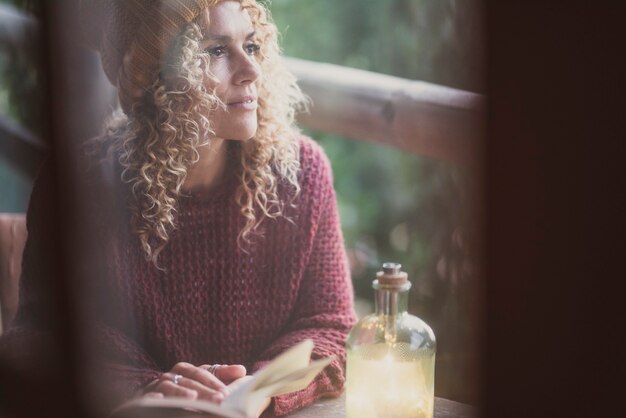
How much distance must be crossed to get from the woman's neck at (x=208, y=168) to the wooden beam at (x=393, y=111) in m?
0.19

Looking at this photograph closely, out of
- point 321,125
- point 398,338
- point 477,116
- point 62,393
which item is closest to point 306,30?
point 321,125

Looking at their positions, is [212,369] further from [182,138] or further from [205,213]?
[182,138]

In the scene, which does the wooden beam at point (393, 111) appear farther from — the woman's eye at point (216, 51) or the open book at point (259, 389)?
the open book at point (259, 389)

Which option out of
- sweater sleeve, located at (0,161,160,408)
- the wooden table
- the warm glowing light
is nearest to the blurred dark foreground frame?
sweater sleeve, located at (0,161,160,408)

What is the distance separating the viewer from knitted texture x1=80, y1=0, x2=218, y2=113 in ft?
3.76

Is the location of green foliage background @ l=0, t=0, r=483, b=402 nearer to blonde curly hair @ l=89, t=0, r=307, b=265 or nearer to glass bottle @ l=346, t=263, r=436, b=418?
blonde curly hair @ l=89, t=0, r=307, b=265

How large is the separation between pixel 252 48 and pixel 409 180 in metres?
0.36

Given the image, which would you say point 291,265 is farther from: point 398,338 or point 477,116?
point 477,116

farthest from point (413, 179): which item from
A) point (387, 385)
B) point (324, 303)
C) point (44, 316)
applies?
point (44, 316)

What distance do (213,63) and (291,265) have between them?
0.32 meters

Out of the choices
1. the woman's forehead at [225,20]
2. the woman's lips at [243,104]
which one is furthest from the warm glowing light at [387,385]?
the woman's forehead at [225,20]

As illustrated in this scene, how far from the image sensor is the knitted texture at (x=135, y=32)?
1147mm

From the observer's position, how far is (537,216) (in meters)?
1.35

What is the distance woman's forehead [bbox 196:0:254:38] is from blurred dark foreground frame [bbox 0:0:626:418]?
0.21 metres
